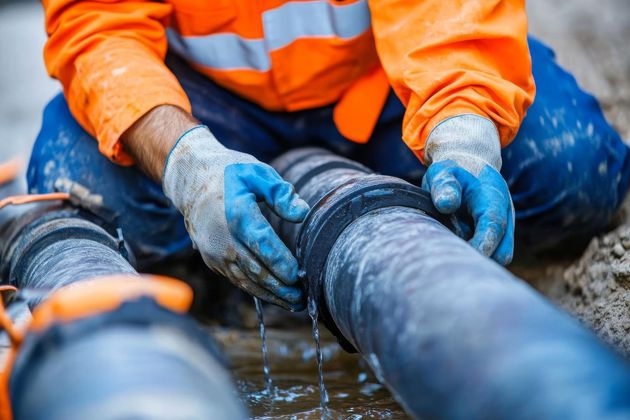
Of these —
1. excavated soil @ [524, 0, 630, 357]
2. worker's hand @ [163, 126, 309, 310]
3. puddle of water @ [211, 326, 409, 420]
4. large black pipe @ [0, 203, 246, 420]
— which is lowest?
puddle of water @ [211, 326, 409, 420]

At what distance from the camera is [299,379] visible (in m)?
2.16

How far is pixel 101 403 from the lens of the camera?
91 cm

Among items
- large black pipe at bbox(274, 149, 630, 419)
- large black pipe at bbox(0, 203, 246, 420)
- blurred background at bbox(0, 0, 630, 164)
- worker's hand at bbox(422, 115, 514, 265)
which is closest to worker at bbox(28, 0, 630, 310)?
worker's hand at bbox(422, 115, 514, 265)

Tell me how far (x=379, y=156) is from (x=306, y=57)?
0.41 meters

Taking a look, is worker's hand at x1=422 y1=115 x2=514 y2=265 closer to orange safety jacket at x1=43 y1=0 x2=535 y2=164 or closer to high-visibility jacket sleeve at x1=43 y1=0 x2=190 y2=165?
orange safety jacket at x1=43 y1=0 x2=535 y2=164

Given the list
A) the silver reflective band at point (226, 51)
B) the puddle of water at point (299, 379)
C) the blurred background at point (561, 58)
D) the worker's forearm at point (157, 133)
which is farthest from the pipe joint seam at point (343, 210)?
the blurred background at point (561, 58)

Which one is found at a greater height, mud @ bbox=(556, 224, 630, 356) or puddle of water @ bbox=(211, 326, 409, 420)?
mud @ bbox=(556, 224, 630, 356)

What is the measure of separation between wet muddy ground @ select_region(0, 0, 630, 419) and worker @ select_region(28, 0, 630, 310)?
24 cm

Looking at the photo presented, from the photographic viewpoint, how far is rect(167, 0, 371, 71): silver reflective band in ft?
6.99

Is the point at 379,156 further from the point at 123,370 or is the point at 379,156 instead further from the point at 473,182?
the point at 123,370

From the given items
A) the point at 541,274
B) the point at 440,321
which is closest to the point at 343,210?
the point at 440,321

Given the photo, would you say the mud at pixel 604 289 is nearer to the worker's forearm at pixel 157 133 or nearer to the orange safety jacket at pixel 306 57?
the orange safety jacket at pixel 306 57

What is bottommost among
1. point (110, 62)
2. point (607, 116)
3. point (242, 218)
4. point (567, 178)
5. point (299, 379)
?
point (299, 379)

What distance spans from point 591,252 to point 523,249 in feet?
1.20
